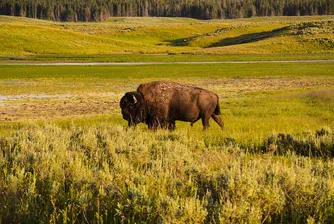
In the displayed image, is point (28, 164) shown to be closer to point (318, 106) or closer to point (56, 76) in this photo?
point (318, 106)

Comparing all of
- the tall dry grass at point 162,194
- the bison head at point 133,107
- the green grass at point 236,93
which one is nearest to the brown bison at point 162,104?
the bison head at point 133,107

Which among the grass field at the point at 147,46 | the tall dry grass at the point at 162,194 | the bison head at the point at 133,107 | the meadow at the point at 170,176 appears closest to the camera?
the tall dry grass at the point at 162,194

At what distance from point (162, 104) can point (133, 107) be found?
794 millimetres

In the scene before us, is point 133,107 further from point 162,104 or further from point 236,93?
point 236,93

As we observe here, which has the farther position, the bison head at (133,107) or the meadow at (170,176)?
the bison head at (133,107)

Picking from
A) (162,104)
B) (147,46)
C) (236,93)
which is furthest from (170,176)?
(147,46)

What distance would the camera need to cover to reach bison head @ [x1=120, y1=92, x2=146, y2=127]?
12.0 m

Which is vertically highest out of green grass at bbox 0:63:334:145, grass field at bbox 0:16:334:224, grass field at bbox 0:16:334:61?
grass field at bbox 0:16:334:61

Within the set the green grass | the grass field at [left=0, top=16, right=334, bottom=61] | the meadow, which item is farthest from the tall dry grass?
the grass field at [left=0, top=16, right=334, bottom=61]

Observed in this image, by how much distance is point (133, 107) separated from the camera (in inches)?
475

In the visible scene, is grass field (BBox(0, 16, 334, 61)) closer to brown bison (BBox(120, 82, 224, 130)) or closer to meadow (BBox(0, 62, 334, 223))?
brown bison (BBox(120, 82, 224, 130))

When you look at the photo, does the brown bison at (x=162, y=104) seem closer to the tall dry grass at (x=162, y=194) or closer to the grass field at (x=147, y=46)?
the tall dry grass at (x=162, y=194)

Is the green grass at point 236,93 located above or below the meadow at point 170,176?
below

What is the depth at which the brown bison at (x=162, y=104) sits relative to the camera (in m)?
12.1
